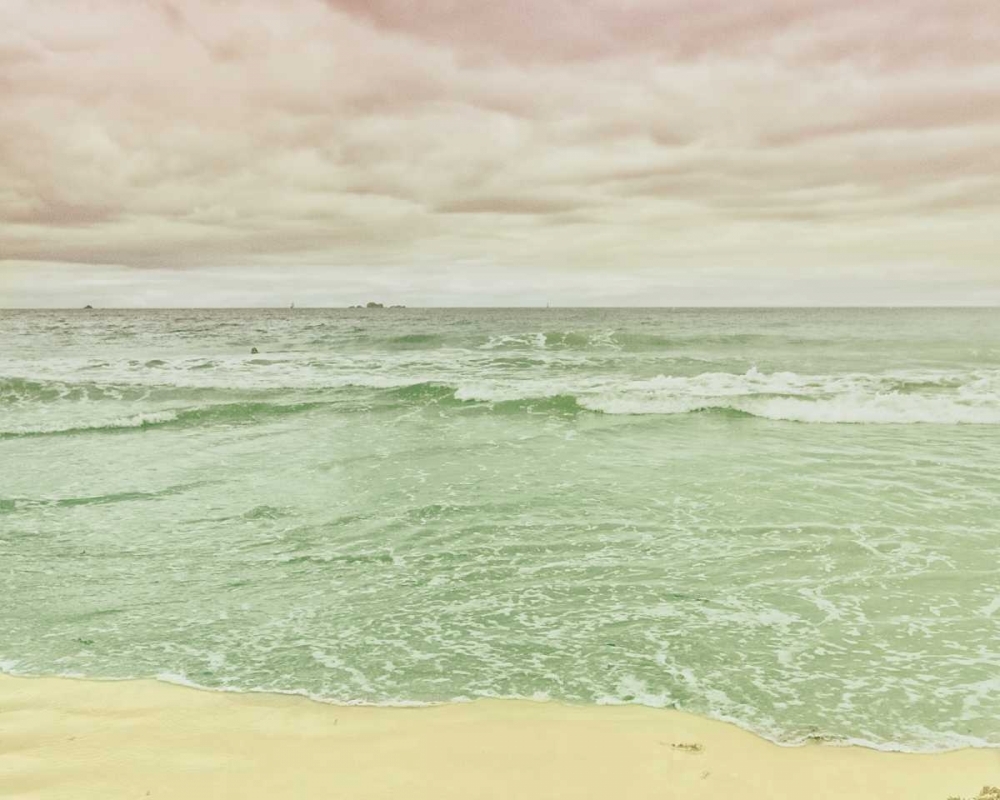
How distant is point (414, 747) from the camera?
14.3 feet

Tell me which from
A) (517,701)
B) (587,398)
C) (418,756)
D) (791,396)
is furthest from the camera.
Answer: (791,396)

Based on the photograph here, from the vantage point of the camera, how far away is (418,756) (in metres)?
4.25

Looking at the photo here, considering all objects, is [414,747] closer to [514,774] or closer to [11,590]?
[514,774]

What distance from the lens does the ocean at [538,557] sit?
525 centimetres

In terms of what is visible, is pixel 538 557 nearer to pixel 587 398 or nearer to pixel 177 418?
pixel 587 398

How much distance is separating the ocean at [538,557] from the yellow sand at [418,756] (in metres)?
0.27

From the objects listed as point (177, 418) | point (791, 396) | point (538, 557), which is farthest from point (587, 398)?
point (538, 557)

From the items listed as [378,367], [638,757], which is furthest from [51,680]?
[378,367]

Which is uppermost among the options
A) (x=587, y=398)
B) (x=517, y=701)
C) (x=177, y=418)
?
(x=587, y=398)

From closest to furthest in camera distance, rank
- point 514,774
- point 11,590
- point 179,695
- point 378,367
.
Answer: point 514,774 → point 179,695 → point 11,590 → point 378,367

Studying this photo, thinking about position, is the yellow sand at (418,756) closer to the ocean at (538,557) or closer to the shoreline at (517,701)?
the shoreline at (517,701)

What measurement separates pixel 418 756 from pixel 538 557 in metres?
3.73

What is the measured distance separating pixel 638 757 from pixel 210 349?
42.9 metres

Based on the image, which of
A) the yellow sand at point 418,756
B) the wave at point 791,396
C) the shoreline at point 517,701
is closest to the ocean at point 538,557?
the shoreline at point 517,701
